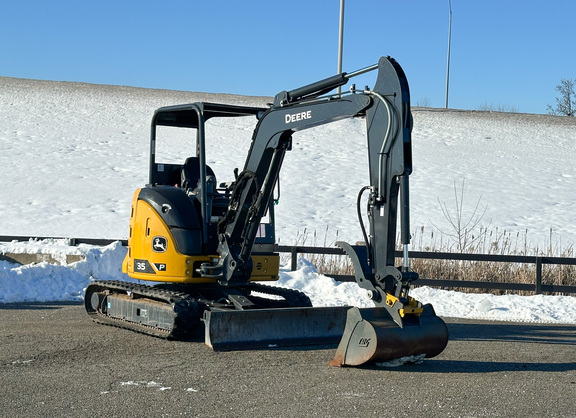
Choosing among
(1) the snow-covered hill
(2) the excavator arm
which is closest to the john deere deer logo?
(2) the excavator arm

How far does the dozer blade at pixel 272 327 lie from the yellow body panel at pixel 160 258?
1125 mm

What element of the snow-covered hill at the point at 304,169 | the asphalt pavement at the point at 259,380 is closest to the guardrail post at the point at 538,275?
the asphalt pavement at the point at 259,380

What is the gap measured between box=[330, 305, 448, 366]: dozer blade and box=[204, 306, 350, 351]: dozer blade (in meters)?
1.25

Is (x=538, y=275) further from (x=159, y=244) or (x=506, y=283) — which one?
(x=159, y=244)

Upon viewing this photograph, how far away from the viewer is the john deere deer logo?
985 centimetres

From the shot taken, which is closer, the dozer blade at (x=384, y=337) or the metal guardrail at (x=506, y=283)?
the dozer blade at (x=384, y=337)

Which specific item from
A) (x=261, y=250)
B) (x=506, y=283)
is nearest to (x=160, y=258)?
(x=261, y=250)

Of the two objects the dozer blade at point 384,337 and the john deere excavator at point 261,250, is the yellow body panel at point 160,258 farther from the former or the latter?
the dozer blade at point 384,337

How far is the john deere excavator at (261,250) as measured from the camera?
25.3 feet

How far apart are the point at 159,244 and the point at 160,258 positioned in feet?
0.60

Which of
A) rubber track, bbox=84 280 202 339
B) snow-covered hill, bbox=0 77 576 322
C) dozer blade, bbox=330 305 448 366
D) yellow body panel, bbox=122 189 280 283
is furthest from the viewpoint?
snow-covered hill, bbox=0 77 576 322

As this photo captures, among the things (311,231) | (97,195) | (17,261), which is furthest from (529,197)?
(17,261)

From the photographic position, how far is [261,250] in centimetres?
1035

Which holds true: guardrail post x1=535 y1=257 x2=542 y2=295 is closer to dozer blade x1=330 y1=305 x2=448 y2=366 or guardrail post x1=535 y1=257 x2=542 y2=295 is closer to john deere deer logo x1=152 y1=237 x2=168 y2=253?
dozer blade x1=330 y1=305 x2=448 y2=366
